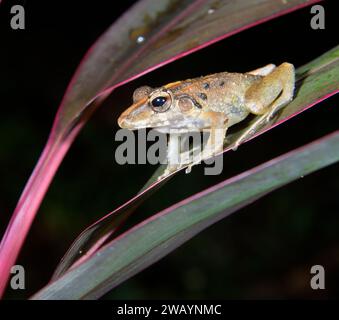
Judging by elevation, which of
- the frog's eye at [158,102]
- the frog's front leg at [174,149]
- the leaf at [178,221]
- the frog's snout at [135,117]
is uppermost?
the frog's eye at [158,102]

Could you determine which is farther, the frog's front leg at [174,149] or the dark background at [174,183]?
the dark background at [174,183]

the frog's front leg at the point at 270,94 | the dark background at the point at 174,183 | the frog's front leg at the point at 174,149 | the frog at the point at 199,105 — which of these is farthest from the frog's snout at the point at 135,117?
the dark background at the point at 174,183

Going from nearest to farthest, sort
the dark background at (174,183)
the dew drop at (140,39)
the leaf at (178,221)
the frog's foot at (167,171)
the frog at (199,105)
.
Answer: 1. the leaf at (178,221)
2. the frog's foot at (167,171)
3. the dew drop at (140,39)
4. the frog at (199,105)
5. the dark background at (174,183)

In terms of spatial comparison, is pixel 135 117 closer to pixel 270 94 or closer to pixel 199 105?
pixel 199 105

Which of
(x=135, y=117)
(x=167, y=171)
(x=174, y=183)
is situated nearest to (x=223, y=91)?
(x=135, y=117)

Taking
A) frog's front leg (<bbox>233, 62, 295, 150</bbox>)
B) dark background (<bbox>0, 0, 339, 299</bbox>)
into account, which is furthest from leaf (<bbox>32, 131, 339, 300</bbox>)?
dark background (<bbox>0, 0, 339, 299</bbox>)

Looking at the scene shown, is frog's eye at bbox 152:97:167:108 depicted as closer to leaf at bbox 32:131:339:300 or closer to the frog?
the frog

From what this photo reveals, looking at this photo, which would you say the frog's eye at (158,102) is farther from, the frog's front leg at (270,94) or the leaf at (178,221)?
the leaf at (178,221)
